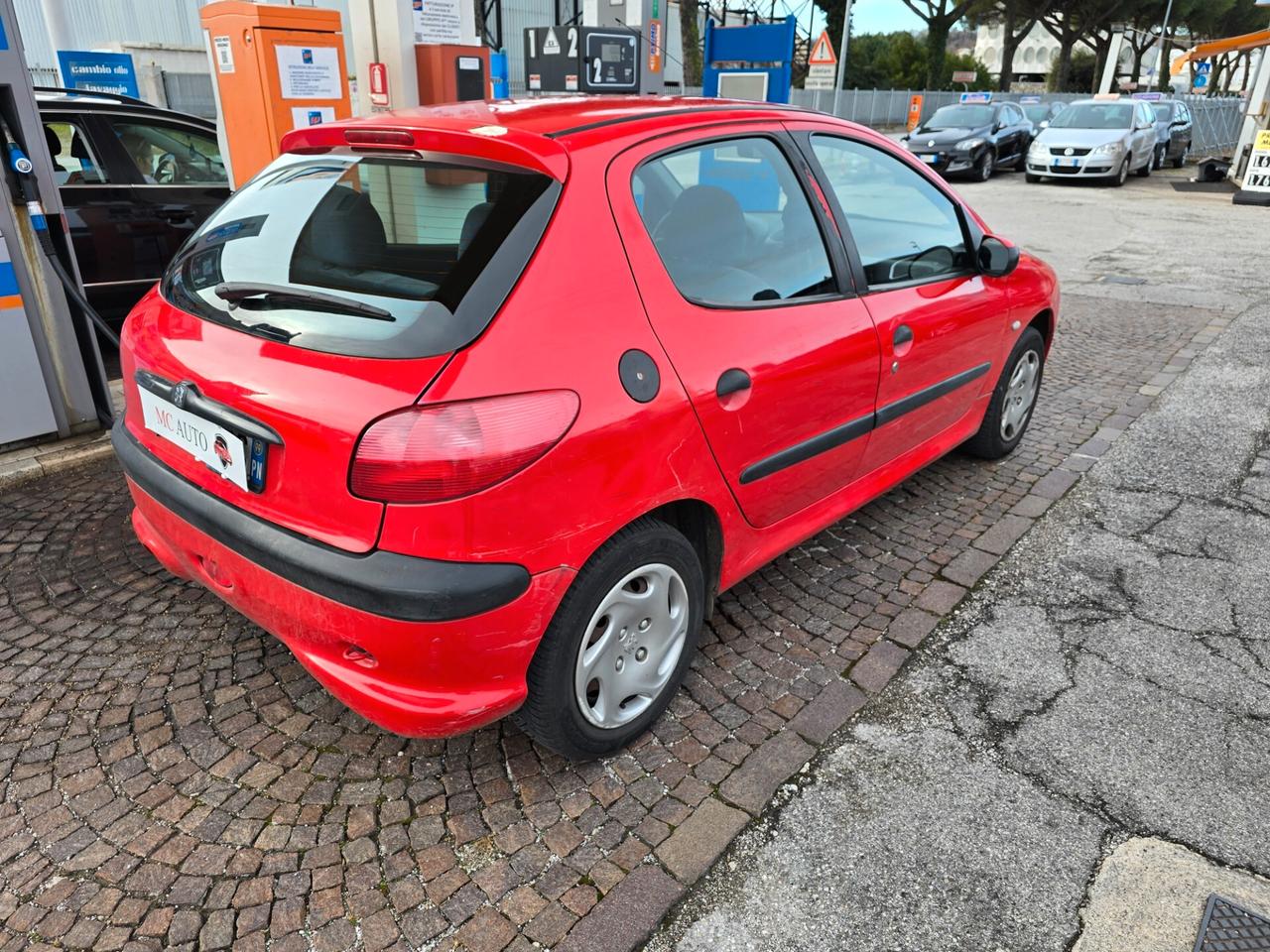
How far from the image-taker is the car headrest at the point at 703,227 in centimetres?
255

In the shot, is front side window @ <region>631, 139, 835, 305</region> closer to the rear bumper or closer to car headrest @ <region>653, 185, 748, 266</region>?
car headrest @ <region>653, 185, 748, 266</region>

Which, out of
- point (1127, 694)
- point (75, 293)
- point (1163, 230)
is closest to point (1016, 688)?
point (1127, 694)

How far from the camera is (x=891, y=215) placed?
3568 millimetres

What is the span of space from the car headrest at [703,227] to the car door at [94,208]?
15.7ft

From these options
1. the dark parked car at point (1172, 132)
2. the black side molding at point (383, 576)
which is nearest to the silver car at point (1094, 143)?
the dark parked car at point (1172, 132)

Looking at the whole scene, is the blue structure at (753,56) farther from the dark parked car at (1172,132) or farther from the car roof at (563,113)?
the dark parked car at (1172,132)

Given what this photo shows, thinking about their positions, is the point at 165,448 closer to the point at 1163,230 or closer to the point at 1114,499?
the point at 1114,499

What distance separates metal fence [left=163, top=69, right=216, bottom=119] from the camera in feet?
73.9

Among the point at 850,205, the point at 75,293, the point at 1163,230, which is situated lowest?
the point at 1163,230

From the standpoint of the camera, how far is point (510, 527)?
2047 millimetres

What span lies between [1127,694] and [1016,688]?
0.35 m

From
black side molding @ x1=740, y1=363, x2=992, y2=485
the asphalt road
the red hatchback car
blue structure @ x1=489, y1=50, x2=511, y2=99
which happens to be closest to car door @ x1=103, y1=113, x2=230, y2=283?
the red hatchback car

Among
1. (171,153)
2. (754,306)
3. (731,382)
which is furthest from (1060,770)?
(171,153)

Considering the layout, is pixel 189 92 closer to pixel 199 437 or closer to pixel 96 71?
pixel 96 71
